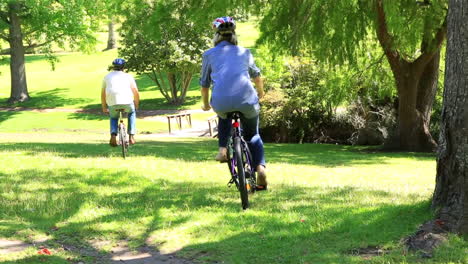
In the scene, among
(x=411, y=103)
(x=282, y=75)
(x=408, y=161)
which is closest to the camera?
(x=408, y=161)

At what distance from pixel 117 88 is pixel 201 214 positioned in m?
6.06

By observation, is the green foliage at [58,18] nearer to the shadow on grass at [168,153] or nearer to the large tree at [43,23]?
the large tree at [43,23]

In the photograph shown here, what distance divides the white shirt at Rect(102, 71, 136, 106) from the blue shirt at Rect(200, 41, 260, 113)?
5.32 meters

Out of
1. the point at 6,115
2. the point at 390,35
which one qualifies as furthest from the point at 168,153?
the point at 6,115

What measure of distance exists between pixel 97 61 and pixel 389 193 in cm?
6284

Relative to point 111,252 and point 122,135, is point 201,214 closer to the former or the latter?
point 111,252

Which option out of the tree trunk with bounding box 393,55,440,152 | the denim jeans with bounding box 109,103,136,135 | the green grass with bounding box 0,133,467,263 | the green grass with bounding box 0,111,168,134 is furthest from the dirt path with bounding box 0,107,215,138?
the green grass with bounding box 0,133,467,263

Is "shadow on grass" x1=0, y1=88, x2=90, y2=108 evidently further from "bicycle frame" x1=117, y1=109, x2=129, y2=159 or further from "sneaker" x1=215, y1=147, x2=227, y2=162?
"sneaker" x1=215, y1=147, x2=227, y2=162

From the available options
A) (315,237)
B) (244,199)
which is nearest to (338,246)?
(315,237)

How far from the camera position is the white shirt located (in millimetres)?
11875

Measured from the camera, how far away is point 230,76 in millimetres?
6672

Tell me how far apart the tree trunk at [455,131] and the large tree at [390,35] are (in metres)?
10.2

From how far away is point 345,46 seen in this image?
1909 centimetres

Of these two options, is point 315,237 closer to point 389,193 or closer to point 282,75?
point 389,193
